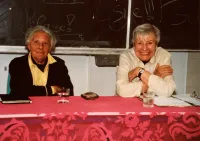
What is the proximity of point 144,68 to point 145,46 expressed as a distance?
0.20m

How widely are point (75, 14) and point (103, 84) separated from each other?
3.38 ft

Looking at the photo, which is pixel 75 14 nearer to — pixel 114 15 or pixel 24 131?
pixel 114 15

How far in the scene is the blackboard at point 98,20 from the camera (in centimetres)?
339

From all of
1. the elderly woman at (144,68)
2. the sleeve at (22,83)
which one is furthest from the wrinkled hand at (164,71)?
the sleeve at (22,83)

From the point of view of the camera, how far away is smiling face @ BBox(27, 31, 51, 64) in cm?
282

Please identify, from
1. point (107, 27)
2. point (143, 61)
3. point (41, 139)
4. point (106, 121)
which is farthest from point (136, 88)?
point (107, 27)

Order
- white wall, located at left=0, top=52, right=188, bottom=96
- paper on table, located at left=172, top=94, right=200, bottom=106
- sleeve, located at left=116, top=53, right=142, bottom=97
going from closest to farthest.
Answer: paper on table, located at left=172, top=94, right=200, bottom=106 < sleeve, located at left=116, top=53, right=142, bottom=97 < white wall, located at left=0, top=52, right=188, bottom=96

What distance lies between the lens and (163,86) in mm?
2451

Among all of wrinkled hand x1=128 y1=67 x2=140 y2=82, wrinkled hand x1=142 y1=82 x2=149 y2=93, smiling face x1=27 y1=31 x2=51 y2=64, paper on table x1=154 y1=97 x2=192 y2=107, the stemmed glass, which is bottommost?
paper on table x1=154 y1=97 x2=192 y2=107

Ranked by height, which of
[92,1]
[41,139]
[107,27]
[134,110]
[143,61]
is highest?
[92,1]

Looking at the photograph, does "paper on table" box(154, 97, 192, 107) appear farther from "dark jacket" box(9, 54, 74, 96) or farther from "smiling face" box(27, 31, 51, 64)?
"smiling face" box(27, 31, 51, 64)

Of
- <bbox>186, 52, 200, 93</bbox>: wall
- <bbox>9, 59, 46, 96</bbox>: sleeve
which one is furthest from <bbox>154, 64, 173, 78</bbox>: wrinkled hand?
<bbox>186, 52, 200, 93</bbox>: wall

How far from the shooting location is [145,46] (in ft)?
8.87

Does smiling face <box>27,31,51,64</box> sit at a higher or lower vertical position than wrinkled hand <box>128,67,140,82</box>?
higher
